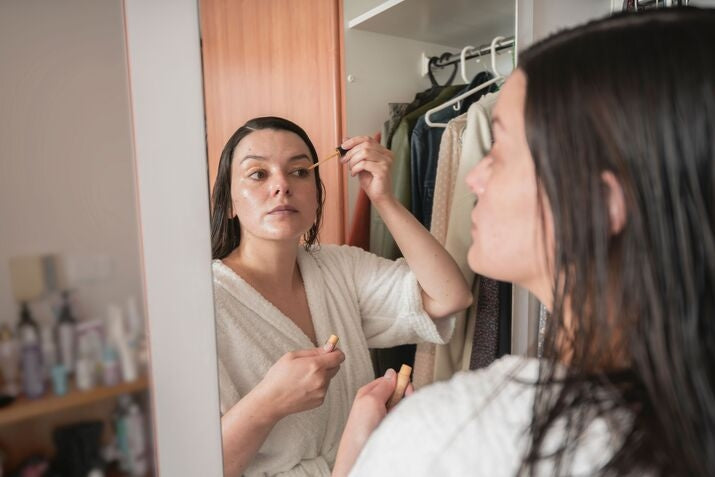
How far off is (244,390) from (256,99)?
332mm

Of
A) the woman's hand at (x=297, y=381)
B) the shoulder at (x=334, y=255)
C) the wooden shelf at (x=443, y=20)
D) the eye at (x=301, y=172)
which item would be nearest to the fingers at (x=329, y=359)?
the woman's hand at (x=297, y=381)

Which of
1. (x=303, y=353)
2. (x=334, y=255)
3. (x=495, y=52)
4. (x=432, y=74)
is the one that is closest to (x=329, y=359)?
(x=303, y=353)

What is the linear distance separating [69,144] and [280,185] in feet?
0.68

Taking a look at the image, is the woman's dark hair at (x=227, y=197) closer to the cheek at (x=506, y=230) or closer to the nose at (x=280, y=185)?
the nose at (x=280, y=185)

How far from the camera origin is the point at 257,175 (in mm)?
518

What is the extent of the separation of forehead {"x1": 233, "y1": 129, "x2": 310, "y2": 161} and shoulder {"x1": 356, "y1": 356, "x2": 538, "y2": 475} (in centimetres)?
30

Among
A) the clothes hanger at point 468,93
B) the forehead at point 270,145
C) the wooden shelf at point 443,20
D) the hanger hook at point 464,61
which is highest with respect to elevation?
the wooden shelf at point 443,20

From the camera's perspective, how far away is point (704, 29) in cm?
33

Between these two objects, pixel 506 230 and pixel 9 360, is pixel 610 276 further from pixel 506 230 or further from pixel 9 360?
pixel 9 360

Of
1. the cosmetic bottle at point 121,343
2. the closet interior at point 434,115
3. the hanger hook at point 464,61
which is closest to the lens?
the cosmetic bottle at point 121,343

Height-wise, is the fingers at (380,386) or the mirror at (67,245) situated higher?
the mirror at (67,245)

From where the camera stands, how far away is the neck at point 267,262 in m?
0.53

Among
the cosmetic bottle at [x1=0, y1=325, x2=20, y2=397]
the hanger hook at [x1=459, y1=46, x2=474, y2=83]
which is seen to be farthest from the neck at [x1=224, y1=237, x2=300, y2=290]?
the hanger hook at [x1=459, y1=46, x2=474, y2=83]

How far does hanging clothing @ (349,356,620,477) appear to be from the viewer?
0.33 meters
